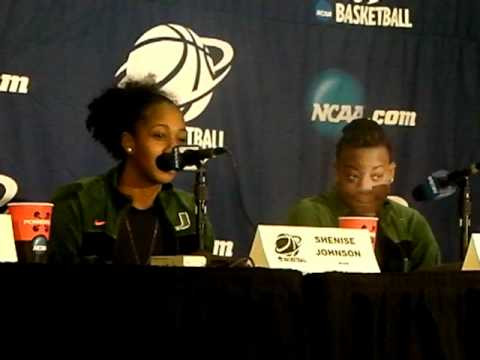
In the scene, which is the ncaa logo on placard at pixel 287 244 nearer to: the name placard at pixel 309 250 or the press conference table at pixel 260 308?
the name placard at pixel 309 250

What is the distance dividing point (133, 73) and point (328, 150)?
0.90m

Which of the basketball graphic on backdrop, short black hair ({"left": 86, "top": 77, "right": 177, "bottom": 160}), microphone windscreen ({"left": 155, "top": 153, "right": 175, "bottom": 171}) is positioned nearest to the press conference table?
microphone windscreen ({"left": 155, "top": 153, "right": 175, "bottom": 171})

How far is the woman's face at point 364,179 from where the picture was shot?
3275 mm

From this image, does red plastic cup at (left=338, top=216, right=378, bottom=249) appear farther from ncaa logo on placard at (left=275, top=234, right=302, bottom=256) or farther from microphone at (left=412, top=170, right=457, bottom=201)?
ncaa logo on placard at (left=275, top=234, right=302, bottom=256)

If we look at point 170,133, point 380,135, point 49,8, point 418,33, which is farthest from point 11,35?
point 418,33

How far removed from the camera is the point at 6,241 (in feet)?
6.11

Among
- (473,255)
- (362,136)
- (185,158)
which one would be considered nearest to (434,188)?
(473,255)

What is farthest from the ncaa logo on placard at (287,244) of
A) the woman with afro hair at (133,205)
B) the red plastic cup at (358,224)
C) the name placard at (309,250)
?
the woman with afro hair at (133,205)

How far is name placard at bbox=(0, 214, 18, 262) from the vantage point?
6.05 ft

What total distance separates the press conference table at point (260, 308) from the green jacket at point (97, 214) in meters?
1.04

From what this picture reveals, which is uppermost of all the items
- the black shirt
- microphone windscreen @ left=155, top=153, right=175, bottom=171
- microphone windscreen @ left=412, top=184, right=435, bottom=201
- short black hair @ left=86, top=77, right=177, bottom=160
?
short black hair @ left=86, top=77, right=177, bottom=160

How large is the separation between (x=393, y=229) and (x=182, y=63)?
126cm

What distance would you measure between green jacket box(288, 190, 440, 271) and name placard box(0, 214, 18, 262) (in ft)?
3.46

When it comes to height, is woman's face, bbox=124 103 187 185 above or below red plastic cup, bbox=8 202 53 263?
above
